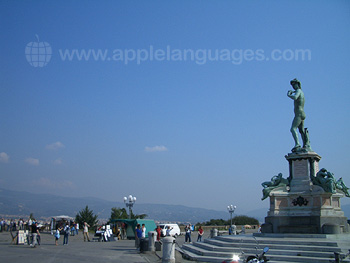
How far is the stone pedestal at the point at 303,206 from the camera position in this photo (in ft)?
57.7

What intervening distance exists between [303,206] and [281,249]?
427 cm

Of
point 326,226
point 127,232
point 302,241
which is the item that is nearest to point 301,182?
point 326,226

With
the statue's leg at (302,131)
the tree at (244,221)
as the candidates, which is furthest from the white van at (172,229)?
the tree at (244,221)

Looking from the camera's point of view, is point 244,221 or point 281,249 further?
point 244,221

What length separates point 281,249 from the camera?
48.3ft

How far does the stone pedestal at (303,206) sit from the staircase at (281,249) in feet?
3.87

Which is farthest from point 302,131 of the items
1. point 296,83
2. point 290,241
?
point 290,241

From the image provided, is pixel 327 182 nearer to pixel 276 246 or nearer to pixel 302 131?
pixel 302 131

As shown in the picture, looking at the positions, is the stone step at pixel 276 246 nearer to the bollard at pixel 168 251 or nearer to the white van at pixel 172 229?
the bollard at pixel 168 251

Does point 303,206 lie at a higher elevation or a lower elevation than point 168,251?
higher

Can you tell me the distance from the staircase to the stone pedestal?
46.5 inches

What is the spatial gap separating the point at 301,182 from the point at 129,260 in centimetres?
949

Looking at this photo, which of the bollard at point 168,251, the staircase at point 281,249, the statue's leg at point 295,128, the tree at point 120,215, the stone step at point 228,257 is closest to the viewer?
the stone step at point 228,257

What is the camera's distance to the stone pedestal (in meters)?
17.6
